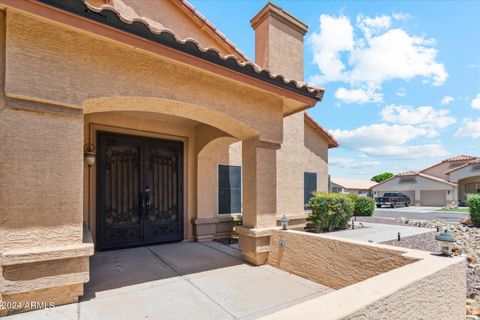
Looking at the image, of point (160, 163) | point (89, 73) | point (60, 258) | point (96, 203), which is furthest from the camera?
point (160, 163)

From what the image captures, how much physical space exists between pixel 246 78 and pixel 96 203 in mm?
5030

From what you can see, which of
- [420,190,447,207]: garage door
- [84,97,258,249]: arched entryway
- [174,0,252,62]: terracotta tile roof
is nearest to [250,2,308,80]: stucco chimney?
[174,0,252,62]: terracotta tile roof

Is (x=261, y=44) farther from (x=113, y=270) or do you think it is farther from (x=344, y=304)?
(x=344, y=304)

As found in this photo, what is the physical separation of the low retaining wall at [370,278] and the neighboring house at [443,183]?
4033 centimetres

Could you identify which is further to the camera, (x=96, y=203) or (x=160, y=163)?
(x=160, y=163)

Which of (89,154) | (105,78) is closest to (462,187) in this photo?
(89,154)

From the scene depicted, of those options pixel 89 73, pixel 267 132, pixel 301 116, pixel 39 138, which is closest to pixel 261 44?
pixel 301 116

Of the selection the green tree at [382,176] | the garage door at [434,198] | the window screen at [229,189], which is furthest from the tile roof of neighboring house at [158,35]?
the green tree at [382,176]

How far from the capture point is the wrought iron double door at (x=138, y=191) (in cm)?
686

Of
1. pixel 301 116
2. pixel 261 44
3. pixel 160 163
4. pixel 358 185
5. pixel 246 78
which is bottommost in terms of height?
pixel 358 185

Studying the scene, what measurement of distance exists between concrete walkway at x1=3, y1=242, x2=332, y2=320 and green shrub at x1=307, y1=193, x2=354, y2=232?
5.61m

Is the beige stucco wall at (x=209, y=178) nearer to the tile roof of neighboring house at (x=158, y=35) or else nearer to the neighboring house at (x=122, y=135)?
the neighboring house at (x=122, y=135)

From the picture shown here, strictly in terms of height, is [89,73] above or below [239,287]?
above

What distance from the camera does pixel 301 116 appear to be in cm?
1187
